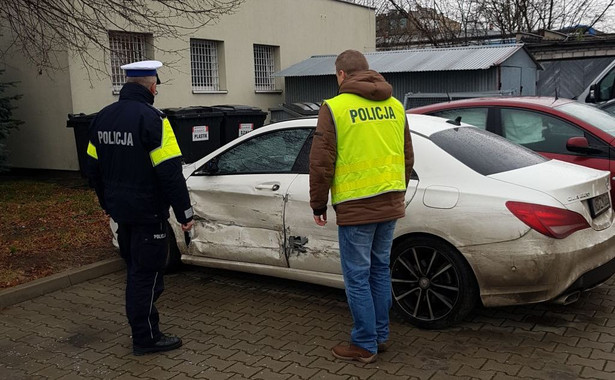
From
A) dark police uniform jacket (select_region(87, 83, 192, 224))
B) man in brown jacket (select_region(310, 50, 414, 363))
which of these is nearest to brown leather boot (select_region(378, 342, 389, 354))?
man in brown jacket (select_region(310, 50, 414, 363))

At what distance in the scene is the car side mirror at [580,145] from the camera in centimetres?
581

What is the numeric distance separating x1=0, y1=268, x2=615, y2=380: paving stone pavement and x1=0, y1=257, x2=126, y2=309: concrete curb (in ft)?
0.29

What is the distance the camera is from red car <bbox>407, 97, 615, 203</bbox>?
5.82 meters

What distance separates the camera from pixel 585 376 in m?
3.66

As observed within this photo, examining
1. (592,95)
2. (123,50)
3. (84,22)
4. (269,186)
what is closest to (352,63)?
(269,186)

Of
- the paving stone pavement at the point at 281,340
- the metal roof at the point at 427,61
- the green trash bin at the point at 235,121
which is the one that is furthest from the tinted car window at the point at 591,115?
the metal roof at the point at 427,61

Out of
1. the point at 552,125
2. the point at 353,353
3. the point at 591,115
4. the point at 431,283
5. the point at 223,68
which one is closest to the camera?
the point at 353,353

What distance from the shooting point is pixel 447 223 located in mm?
4219

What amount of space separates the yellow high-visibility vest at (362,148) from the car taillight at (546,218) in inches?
33.3

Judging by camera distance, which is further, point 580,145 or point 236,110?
point 236,110

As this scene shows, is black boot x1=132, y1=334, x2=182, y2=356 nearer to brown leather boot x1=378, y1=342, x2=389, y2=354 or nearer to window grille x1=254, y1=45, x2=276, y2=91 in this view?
brown leather boot x1=378, y1=342, x2=389, y2=354

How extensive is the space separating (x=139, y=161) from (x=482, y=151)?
2461mm

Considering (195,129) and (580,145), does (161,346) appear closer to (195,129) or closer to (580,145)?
(580,145)

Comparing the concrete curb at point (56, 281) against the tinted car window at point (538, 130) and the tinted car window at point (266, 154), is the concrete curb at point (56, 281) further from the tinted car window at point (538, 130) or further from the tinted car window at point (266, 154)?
the tinted car window at point (538, 130)
